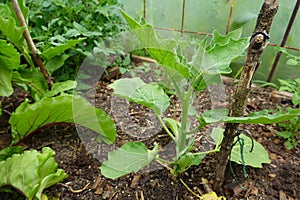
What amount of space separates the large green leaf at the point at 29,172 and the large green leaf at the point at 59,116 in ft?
0.49

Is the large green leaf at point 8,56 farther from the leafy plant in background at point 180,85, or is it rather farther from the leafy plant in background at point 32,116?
the leafy plant in background at point 180,85

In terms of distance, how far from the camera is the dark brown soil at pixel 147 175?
1038mm

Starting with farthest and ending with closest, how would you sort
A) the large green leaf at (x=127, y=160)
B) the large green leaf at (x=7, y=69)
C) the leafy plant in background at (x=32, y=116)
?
1. the large green leaf at (x=7, y=69)
2. the leafy plant in background at (x=32, y=116)
3. the large green leaf at (x=127, y=160)

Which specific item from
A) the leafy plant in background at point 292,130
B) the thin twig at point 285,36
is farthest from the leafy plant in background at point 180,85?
the thin twig at point 285,36

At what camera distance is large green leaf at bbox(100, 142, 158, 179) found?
34.1 inches

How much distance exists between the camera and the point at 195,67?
31.6 inches

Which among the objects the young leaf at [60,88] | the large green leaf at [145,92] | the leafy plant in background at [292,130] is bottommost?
the leafy plant in background at [292,130]

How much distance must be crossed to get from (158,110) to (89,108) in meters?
0.31

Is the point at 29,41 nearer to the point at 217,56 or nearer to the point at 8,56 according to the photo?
the point at 8,56

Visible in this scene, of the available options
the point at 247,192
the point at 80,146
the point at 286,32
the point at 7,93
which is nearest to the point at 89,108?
the point at 80,146

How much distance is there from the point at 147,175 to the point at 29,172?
1.40 ft

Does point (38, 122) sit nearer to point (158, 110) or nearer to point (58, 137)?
point (58, 137)

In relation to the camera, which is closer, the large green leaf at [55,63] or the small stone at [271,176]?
the small stone at [271,176]

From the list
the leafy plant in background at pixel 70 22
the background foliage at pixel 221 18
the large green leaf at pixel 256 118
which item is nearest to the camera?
the large green leaf at pixel 256 118
